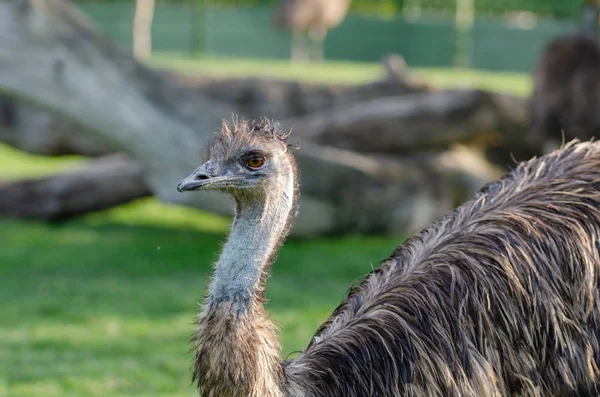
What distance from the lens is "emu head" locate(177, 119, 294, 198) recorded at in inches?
123

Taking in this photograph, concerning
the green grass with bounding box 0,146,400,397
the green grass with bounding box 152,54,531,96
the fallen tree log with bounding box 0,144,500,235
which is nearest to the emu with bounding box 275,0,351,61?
the green grass with bounding box 152,54,531,96

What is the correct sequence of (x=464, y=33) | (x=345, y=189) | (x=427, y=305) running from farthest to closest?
(x=464, y=33)
(x=345, y=189)
(x=427, y=305)

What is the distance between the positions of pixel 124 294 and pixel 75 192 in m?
2.28

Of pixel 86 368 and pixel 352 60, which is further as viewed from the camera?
pixel 352 60

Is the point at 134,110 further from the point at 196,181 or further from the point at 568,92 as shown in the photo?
the point at 196,181

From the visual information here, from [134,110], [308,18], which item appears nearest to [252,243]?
[134,110]

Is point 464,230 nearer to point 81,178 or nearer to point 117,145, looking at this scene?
point 117,145

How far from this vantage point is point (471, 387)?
330 centimetres

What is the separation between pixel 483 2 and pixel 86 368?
22.5 meters

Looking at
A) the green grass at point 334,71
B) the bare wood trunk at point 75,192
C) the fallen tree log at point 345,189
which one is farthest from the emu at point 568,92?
the green grass at point 334,71

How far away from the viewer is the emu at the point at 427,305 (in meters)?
3.04

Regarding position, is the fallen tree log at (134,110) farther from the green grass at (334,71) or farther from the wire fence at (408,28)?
the wire fence at (408,28)

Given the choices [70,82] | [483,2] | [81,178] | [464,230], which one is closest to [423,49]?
[483,2]

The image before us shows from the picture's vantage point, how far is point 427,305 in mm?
3424
